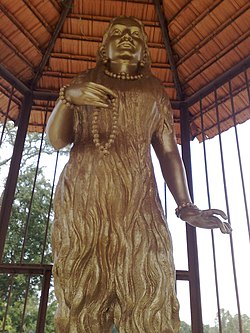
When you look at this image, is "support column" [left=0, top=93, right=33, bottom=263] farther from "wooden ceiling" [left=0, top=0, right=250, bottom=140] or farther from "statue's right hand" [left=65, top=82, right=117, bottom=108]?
"statue's right hand" [left=65, top=82, right=117, bottom=108]

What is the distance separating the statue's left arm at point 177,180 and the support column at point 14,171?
1763 mm

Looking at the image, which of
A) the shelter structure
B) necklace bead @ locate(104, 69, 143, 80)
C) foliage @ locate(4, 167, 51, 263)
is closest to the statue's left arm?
necklace bead @ locate(104, 69, 143, 80)

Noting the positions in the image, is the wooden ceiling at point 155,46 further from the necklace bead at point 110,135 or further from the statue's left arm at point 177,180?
the necklace bead at point 110,135

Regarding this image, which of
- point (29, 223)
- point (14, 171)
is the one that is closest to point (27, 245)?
point (29, 223)

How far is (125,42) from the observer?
2.34 metres

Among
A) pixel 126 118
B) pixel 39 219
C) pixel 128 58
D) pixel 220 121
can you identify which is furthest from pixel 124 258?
pixel 39 219

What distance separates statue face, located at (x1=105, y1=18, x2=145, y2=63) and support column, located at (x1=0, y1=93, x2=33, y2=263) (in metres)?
1.75

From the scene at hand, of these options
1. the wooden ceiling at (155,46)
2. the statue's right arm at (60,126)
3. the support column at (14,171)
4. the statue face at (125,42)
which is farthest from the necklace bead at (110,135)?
the wooden ceiling at (155,46)

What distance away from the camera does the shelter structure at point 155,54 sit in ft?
12.5

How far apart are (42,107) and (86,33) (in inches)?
37.6

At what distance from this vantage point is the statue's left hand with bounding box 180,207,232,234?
1972 millimetres

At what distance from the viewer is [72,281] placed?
1.70 metres

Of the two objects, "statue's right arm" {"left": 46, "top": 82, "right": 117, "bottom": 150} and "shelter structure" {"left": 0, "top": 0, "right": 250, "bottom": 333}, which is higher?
"shelter structure" {"left": 0, "top": 0, "right": 250, "bottom": 333}

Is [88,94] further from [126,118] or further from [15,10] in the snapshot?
[15,10]
